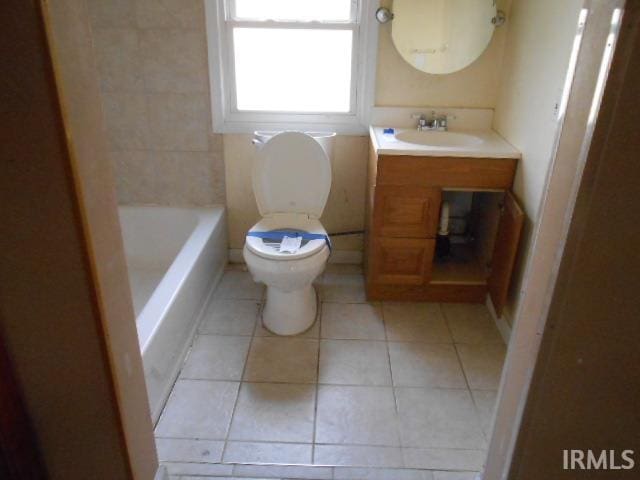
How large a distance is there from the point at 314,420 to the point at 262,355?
446mm

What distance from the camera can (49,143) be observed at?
84cm

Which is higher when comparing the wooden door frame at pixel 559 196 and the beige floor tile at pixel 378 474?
the wooden door frame at pixel 559 196

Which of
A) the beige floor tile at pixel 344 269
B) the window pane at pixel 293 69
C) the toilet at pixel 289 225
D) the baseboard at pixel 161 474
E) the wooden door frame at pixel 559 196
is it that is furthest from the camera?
the beige floor tile at pixel 344 269

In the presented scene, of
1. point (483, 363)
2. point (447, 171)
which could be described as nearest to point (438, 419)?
point (483, 363)

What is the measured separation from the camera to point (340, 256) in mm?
2953

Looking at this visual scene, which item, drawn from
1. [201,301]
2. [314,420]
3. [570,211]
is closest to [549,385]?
[570,211]

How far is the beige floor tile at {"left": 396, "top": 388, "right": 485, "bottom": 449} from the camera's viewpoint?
1692mm

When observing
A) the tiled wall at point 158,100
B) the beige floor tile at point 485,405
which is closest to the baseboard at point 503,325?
the beige floor tile at point 485,405

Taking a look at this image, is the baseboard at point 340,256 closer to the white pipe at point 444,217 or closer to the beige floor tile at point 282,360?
the white pipe at point 444,217

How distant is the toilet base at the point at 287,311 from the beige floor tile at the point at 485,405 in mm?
825

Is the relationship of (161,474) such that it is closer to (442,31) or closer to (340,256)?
(340,256)

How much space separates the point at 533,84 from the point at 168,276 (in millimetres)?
1813

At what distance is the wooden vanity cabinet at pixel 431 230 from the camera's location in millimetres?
2191

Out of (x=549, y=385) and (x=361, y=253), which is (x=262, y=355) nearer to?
(x=361, y=253)
